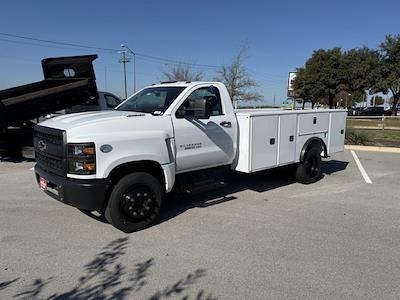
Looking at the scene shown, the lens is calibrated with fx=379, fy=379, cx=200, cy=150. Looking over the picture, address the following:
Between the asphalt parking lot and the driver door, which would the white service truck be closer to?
the driver door

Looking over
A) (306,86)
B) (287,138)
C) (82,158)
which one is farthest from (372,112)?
(82,158)

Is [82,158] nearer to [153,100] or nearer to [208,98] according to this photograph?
[153,100]

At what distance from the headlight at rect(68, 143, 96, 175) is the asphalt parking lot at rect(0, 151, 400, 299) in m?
0.92

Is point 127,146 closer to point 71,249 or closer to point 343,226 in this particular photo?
point 71,249

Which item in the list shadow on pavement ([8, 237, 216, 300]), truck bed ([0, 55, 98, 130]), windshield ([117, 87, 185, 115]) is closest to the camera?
shadow on pavement ([8, 237, 216, 300])

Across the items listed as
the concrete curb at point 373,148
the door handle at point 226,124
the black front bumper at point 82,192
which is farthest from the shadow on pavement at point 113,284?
the concrete curb at point 373,148

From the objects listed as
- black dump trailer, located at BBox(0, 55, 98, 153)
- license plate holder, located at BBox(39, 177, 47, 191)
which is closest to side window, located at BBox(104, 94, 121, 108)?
black dump trailer, located at BBox(0, 55, 98, 153)

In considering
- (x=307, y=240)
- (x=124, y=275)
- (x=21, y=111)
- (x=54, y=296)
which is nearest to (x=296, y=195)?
(x=307, y=240)

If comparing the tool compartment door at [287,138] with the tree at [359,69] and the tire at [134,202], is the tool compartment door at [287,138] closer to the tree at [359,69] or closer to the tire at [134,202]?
the tire at [134,202]

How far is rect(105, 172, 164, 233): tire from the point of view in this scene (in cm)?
497

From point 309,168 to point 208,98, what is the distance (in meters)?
3.29

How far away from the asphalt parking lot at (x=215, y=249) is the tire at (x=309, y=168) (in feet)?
2.19

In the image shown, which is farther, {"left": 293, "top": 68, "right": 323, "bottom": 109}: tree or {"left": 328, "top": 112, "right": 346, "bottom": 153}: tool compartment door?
{"left": 293, "top": 68, "right": 323, "bottom": 109}: tree

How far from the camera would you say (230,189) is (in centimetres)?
748
